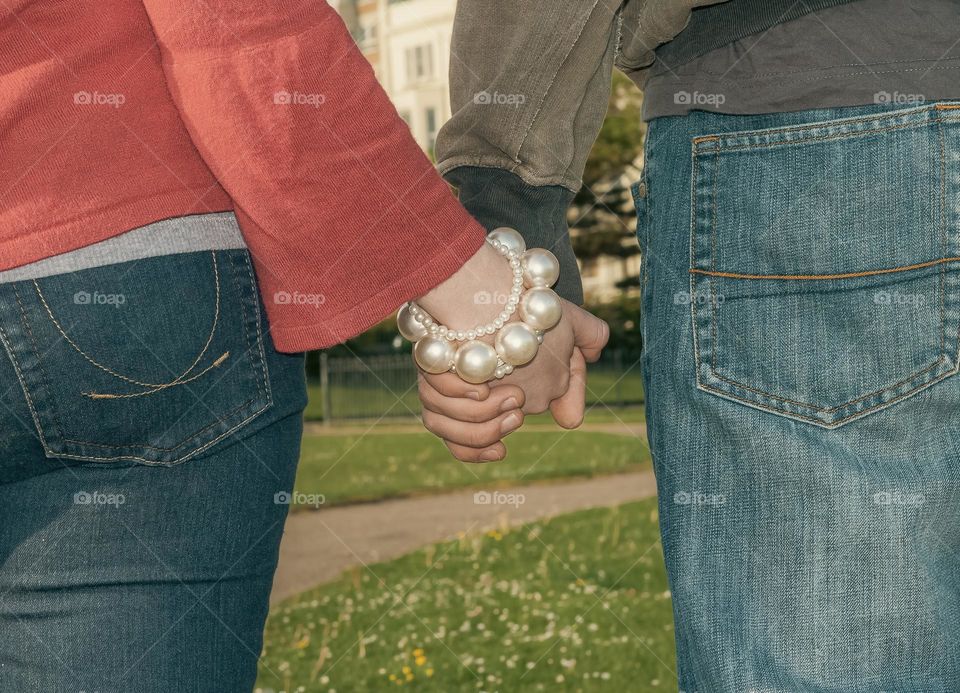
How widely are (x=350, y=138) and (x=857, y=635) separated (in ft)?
3.14

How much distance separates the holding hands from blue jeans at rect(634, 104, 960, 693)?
0.87 feet

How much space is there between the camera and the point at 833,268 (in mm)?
1415

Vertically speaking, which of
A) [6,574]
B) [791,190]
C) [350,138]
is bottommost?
[6,574]

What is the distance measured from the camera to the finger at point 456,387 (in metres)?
1.59

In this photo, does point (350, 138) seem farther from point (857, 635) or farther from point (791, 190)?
point (857, 635)

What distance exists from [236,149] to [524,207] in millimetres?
708

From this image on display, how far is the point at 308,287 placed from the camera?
4.41 ft

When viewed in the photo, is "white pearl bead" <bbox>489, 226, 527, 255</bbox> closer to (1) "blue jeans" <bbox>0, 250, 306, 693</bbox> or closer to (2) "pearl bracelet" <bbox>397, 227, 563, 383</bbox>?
(2) "pearl bracelet" <bbox>397, 227, 563, 383</bbox>

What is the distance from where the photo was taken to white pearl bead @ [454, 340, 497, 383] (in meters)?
1.51

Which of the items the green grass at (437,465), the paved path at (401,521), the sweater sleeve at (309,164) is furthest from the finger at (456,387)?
the green grass at (437,465)

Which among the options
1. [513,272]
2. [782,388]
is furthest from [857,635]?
[513,272]

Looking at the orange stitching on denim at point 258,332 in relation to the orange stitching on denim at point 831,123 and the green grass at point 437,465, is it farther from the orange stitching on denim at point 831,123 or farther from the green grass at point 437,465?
the green grass at point 437,465

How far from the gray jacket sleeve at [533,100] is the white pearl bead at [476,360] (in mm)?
412

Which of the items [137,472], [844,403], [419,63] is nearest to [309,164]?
[137,472]
